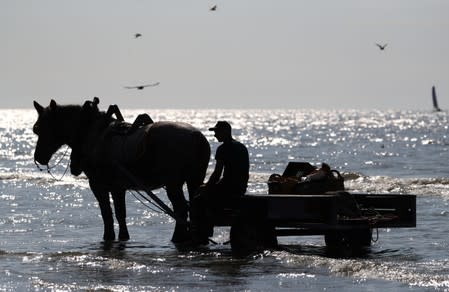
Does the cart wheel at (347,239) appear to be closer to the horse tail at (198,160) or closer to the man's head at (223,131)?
the horse tail at (198,160)

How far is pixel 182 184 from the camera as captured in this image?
18.2 meters

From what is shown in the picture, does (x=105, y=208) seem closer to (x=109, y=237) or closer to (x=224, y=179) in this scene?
(x=109, y=237)

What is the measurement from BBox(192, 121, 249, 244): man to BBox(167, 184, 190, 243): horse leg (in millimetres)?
775

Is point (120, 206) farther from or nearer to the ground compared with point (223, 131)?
nearer to the ground

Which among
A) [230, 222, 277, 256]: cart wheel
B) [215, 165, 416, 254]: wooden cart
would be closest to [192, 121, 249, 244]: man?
[215, 165, 416, 254]: wooden cart

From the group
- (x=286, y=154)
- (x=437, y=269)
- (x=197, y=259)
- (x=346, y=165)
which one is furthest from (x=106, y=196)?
(x=286, y=154)

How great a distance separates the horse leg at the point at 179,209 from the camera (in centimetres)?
1806

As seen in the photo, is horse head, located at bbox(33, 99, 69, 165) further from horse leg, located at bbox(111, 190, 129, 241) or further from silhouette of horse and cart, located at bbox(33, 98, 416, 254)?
horse leg, located at bbox(111, 190, 129, 241)

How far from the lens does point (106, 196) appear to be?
19.0 metres

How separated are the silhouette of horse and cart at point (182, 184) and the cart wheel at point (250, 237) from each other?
0.5 inches

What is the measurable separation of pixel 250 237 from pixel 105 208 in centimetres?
314

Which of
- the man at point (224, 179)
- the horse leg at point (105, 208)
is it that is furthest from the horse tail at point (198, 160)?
the horse leg at point (105, 208)

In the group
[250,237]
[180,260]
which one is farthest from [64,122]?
[250,237]

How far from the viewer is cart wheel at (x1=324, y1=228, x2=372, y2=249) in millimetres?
17953
